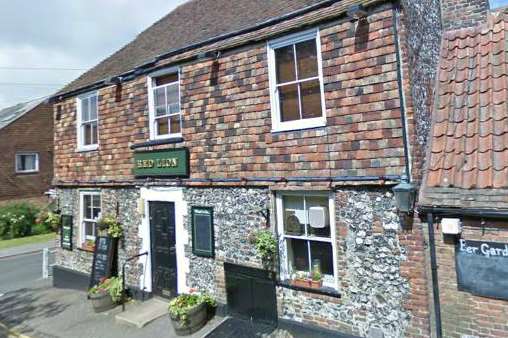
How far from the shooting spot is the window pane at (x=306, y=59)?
23.8ft

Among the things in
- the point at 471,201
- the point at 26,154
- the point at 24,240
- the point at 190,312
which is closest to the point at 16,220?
the point at 24,240

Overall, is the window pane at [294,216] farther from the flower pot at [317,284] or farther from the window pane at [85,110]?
the window pane at [85,110]

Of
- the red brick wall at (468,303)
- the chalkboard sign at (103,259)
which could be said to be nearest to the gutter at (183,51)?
the red brick wall at (468,303)

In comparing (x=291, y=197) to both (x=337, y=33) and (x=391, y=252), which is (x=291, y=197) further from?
(x=337, y=33)

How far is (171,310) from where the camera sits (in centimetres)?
811

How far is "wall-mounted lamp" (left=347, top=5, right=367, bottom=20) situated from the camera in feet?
20.6

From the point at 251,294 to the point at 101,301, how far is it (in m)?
4.37

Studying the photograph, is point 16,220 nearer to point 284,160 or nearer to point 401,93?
point 284,160

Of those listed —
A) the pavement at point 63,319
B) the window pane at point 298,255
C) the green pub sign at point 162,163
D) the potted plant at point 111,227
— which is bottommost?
the pavement at point 63,319

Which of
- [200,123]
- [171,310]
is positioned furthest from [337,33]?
[171,310]

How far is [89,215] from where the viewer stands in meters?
12.3

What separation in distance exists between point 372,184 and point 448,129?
1542mm

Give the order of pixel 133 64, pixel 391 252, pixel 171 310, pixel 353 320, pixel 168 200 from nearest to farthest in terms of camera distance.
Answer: pixel 391 252, pixel 353 320, pixel 171 310, pixel 168 200, pixel 133 64

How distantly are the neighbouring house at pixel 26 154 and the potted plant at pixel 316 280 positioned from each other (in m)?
24.1
